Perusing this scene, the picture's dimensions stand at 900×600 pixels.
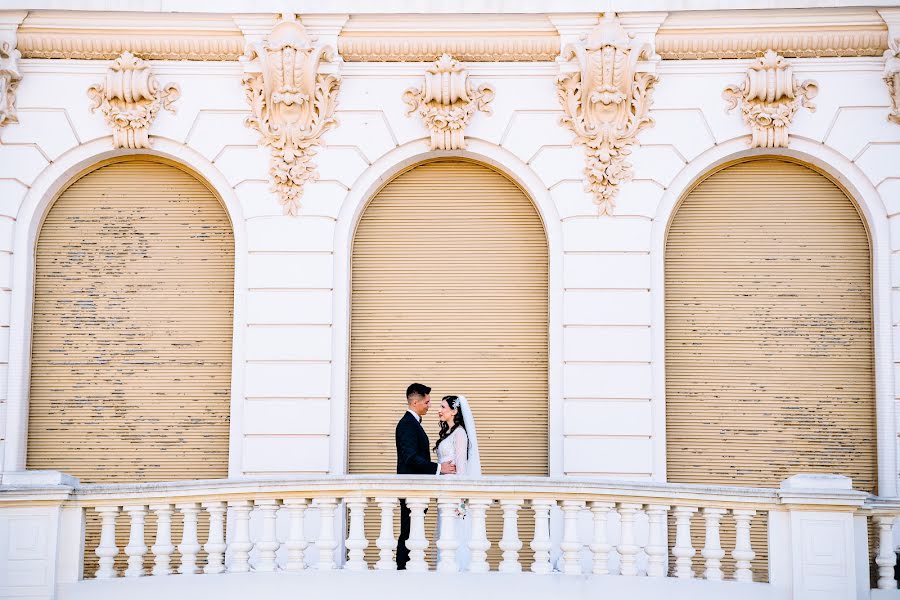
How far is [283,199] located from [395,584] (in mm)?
5816

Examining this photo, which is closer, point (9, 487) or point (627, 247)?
point (9, 487)

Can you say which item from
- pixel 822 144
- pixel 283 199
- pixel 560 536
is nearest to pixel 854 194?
pixel 822 144

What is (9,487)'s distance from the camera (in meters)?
13.1

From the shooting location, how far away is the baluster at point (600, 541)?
13.0 metres

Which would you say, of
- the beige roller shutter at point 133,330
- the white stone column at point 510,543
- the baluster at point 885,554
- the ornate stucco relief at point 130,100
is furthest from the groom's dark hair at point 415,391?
the ornate stucco relief at point 130,100

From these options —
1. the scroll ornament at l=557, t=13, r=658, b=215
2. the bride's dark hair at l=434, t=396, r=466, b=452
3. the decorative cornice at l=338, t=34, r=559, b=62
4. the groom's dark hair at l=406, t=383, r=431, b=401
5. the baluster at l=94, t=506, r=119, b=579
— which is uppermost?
the decorative cornice at l=338, t=34, r=559, b=62

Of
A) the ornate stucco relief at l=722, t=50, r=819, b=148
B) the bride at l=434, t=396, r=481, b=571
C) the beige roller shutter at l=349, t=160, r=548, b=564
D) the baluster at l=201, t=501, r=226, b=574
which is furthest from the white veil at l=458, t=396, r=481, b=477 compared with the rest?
the ornate stucco relief at l=722, t=50, r=819, b=148

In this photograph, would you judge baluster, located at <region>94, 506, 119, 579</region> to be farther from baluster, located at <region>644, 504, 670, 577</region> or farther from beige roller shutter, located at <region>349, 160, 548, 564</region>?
baluster, located at <region>644, 504, 670, 577</region>

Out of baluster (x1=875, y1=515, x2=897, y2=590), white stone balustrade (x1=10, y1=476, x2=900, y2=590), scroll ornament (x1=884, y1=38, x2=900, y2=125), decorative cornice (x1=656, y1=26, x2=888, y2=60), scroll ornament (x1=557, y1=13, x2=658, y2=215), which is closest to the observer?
white stone balustrade (x1=10, y1=476, x2=900, y2=590)

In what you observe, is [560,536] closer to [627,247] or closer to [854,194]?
[627,247]

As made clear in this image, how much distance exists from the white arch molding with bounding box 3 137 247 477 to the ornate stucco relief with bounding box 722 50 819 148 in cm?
648

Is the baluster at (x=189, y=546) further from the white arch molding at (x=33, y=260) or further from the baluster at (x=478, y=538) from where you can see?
the white arch molding at (x=33, y=260)

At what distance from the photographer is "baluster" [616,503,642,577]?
42.5 ft

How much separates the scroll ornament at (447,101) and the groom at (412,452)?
11.8 feet
